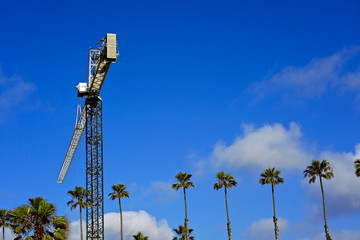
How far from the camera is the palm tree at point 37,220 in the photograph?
43.9 meters

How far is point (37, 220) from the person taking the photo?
4438cm

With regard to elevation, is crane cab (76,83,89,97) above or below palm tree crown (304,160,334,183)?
above

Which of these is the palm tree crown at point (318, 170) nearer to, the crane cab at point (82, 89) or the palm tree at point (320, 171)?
the palm tree at point (320, 171)

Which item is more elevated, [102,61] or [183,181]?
[102,61]

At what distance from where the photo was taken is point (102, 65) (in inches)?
4092

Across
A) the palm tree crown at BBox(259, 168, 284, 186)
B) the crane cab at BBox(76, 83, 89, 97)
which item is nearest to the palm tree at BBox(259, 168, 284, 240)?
the palm tree crown at BBox(259, 168, 284, 186)

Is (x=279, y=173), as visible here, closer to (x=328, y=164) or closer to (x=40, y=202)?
(x=328, y=164)

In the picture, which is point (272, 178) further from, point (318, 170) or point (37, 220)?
point (37, 220)

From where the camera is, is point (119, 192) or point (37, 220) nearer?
point (37, 220)

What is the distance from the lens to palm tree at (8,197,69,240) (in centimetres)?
4388

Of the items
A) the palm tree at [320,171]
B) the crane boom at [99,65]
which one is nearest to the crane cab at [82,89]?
the crane boom at [99,65]

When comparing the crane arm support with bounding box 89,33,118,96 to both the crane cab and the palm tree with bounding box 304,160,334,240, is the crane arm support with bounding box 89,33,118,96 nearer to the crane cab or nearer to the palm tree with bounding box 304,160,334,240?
the crane cab

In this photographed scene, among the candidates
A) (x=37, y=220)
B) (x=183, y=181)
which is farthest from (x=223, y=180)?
(x=37, y=220)

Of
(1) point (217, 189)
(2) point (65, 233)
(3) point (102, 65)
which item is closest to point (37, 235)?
(2) point (65, 233)
